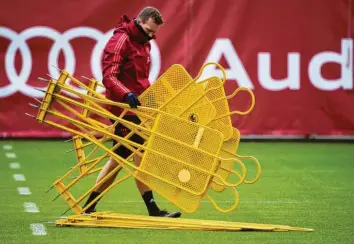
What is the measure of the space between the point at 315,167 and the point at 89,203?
564 centimetres

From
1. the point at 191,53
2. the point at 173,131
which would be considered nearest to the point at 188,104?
the point at 173,131

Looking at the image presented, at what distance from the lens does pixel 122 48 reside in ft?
31.8

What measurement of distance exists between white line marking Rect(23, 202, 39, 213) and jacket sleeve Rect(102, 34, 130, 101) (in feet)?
5.33

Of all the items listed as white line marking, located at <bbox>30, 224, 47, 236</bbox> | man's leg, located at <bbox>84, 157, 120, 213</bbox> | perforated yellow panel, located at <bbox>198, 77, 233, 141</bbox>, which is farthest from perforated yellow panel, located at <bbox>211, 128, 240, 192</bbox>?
white line marking, located at <bbox>30, 224, 47, 236</bbox>

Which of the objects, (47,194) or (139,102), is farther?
(47,194)

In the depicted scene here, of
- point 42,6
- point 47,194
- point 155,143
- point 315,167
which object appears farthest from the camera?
point 42,6

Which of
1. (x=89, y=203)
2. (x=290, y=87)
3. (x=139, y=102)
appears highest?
(x=290, y=87)

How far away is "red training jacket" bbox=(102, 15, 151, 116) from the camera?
9586 millimetres

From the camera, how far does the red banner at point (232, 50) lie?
17.6 metres

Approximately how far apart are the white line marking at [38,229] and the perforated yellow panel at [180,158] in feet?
2.99

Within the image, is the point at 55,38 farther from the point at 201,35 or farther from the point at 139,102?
the point at 139,102

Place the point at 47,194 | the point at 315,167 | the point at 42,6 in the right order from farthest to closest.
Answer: the point at 42,6 → the point at 315,167 → the point at 47,194

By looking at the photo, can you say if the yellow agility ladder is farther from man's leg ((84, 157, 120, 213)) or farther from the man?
man's leg ((84, 157, 120, 213))

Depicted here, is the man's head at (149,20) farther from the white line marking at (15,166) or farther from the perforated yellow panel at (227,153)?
the white line marking at (15,166)
